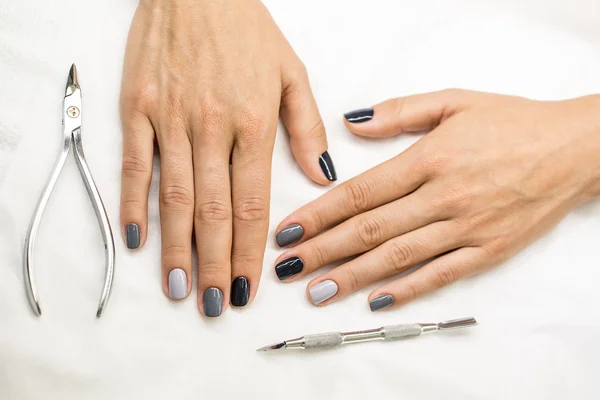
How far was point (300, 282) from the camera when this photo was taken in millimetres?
939

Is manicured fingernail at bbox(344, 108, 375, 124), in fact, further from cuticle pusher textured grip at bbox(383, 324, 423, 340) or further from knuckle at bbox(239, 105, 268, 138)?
cuticle pusher textured grip at bbox(383, 324, 423, 340)

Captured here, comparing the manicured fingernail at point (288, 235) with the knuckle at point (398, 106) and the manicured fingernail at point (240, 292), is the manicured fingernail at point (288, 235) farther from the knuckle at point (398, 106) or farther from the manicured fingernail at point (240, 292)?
the knuckle at point (398, 106)

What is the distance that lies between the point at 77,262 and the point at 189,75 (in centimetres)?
35

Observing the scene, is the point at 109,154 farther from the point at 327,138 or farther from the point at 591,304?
the point at 591,304

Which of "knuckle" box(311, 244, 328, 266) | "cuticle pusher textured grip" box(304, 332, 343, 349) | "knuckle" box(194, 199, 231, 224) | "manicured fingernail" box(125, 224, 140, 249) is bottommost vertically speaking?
"cuticle pusher textured grip" box(304, 332, 343, 349)

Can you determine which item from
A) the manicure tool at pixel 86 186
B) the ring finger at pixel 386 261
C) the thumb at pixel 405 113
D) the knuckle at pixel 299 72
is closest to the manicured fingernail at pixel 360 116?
the thumb at pixel 405 113

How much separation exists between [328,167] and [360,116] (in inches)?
4.5

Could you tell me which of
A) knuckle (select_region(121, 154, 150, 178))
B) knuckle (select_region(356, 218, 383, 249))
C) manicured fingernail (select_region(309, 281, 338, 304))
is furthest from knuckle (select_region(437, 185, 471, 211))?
knuckle (select_region(121, 154, 150, 178))

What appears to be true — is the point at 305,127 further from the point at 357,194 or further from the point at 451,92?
the point at 451,92

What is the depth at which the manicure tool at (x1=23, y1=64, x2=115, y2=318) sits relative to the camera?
84 cm

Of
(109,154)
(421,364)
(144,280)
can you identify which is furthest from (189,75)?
(421,364)

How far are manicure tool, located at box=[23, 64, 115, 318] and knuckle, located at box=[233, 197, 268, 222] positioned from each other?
0.19 m

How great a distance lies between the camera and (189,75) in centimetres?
97

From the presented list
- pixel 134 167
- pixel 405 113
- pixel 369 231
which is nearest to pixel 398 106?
pixel 405 113
